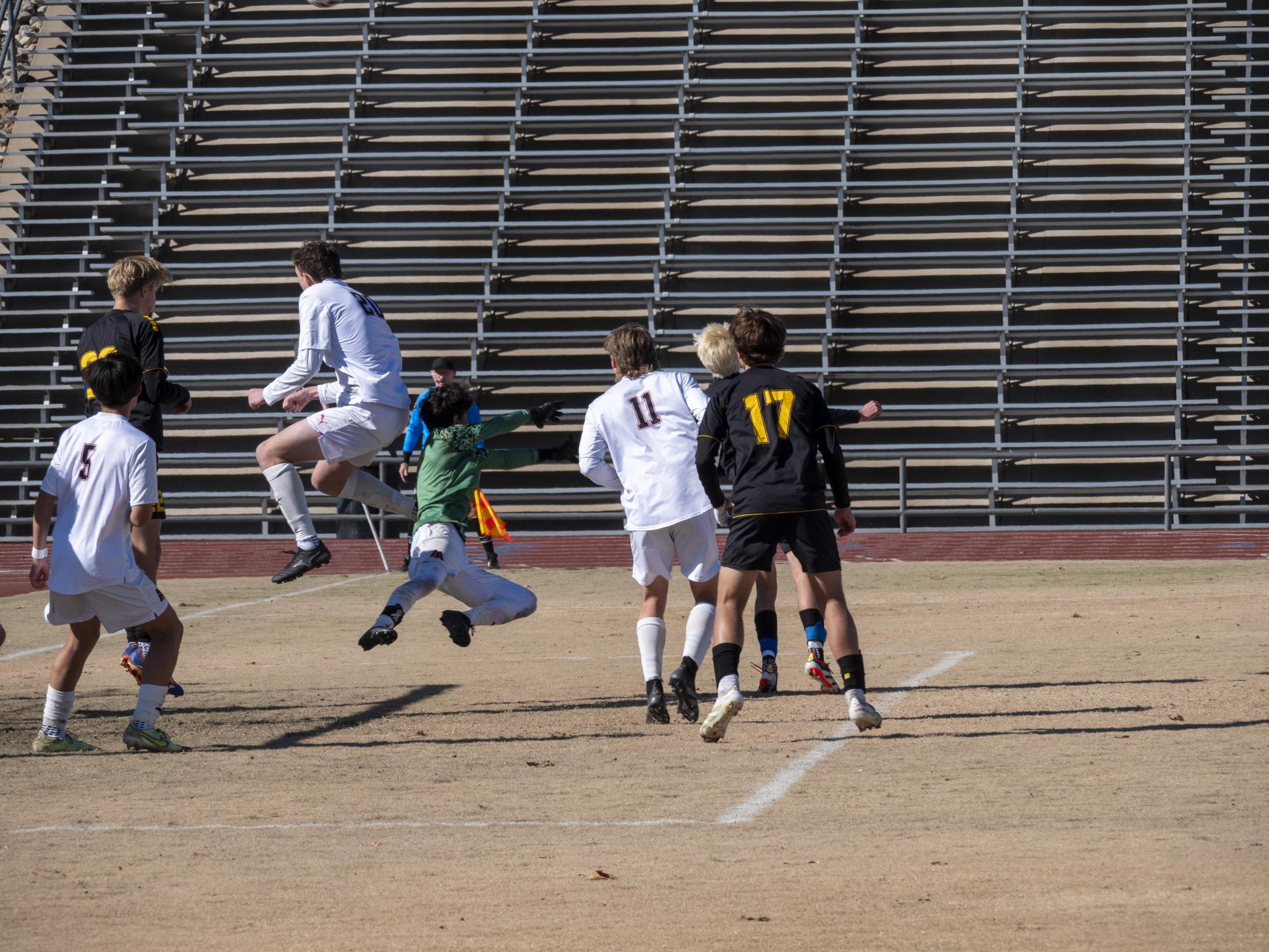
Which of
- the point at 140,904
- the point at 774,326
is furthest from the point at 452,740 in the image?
the point at 140,904

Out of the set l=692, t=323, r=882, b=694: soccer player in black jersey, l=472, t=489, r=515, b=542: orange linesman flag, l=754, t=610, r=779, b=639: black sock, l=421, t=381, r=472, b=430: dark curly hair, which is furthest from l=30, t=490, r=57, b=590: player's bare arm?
→ l=472, t=489, r=515, b=542: orange linesman flag

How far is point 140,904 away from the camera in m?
4.93

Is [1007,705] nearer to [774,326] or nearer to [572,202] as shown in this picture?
[774,326]

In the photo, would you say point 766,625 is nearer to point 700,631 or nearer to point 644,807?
point 700,631

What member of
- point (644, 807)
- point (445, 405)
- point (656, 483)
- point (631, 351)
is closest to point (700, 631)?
point (656, 483)

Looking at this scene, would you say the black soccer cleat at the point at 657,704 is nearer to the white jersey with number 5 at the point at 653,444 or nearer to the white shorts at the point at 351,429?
the white jersey with number 5 at the point at 653,444

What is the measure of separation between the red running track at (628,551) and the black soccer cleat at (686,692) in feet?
34.3

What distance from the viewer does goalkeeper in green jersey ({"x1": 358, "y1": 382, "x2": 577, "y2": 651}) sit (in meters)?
8.90

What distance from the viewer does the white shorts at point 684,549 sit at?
318 inches

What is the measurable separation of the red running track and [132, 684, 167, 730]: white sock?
9806 millimetres

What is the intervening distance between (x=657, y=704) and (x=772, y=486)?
4.50 ft

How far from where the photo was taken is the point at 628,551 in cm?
1947

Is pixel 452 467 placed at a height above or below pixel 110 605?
above

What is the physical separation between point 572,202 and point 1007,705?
17418 millimetres
